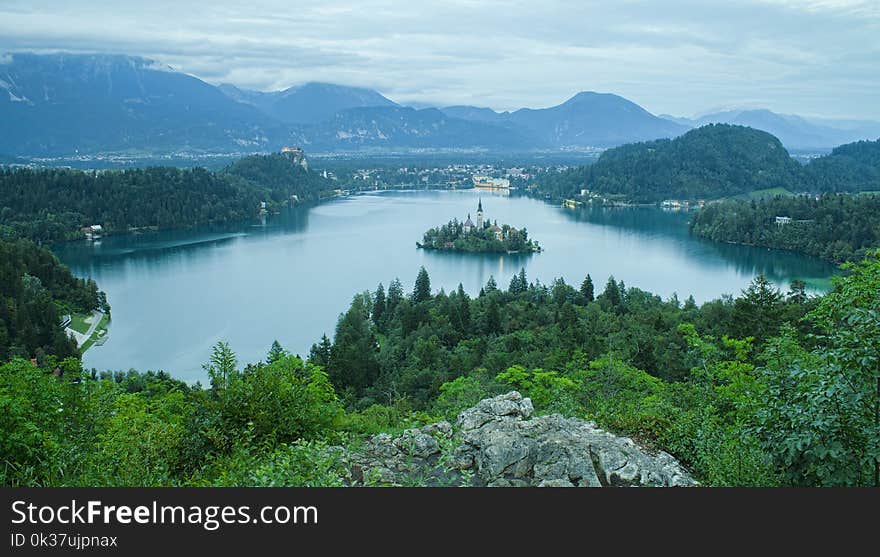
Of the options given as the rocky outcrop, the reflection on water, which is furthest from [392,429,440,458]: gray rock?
the reflection on water

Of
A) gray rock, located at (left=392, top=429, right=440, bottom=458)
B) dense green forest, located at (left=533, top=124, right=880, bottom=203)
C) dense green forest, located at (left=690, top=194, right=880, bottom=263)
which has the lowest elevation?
dense green forest, located at (left=690, top=194, right=880, bottom=263)

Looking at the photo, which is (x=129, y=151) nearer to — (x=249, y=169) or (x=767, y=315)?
(x=249, y=169)

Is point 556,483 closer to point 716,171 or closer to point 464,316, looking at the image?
point 464,316

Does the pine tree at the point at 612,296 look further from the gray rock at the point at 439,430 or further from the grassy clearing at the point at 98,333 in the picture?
the gray rock at the point at 439,430

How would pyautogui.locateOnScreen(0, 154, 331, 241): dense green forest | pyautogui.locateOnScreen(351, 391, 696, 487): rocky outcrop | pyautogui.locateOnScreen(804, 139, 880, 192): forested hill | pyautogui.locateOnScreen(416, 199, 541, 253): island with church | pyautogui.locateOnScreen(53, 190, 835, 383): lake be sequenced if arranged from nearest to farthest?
1. pyautogui.locateOnScreen(351, 391, 696, 487): rocky outcrop
2. pyautogui.locateOnScreen(53, 190, 835, 383): lake
3. pyautogui.locateOnScreen(416, 199, 541, 253): island with church
4. pyautogui.locateOnScreen(0, 154, 331, 241): dense green forest
5. pyautogui.locateOnScreen(804, 139, 880, 192): forested hill

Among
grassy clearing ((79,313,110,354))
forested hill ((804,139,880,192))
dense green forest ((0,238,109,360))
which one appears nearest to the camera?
dense green forest ((0,238,109,360))

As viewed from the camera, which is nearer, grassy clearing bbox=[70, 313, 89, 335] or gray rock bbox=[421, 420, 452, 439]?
gray rock bbox=[421, 420, 452, 439]

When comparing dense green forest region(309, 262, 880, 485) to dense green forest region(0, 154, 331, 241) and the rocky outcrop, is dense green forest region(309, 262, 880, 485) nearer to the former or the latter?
the rocky outcrop
